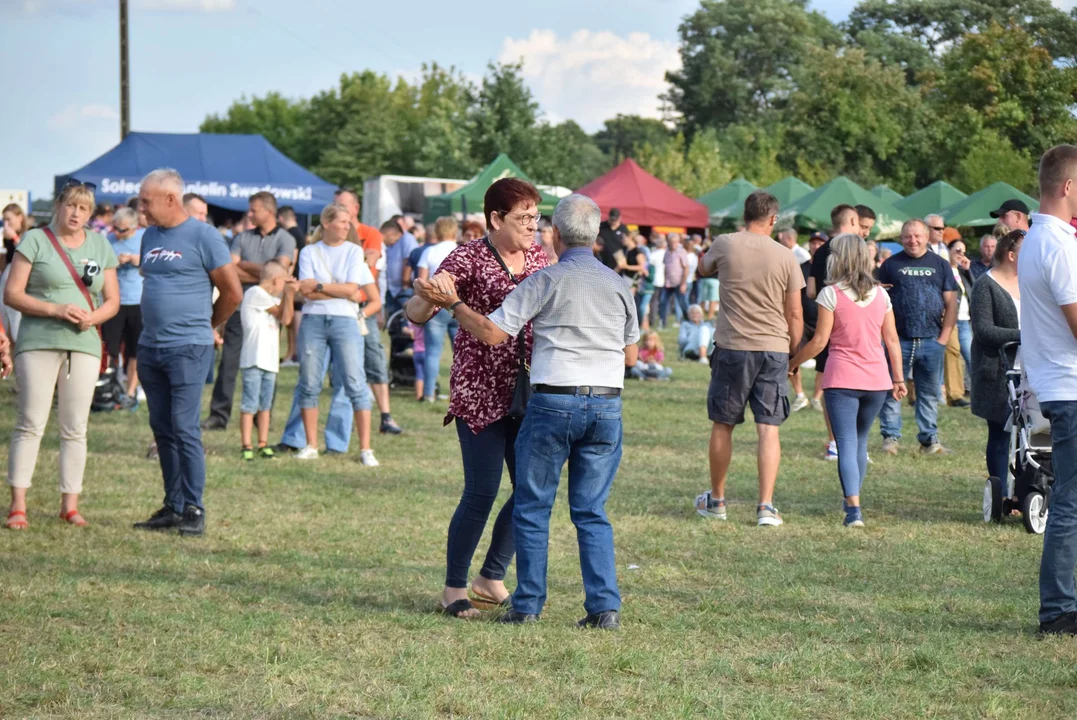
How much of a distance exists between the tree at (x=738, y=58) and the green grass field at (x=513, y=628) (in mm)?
82816

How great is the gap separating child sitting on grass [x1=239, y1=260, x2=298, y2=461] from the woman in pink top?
467 cm

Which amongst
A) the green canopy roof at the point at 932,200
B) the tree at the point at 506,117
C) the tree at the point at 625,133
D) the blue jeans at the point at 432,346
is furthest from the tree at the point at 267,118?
the blue jeans at the point at 432,346

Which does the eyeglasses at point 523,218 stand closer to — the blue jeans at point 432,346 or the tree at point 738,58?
the blue jeans at point 432,346

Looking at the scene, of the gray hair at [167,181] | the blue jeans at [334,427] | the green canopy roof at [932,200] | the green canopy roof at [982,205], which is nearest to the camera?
the gray hair at [167,181]

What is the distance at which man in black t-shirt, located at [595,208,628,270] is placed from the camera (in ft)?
64.6

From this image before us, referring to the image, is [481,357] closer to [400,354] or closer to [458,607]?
[458,607]

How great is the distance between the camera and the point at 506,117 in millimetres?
51281

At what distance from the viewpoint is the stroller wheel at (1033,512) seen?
8.27 meters

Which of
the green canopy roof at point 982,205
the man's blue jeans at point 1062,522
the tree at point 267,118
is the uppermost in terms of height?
the tree at point 267,118

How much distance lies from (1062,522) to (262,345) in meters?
7.34

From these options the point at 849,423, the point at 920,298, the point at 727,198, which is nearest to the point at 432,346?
the point at 920,298

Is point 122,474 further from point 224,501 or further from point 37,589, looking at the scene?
point 37,589

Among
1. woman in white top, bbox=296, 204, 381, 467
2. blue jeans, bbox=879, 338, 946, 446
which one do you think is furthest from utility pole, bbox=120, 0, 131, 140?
blue jeans, bbox=879, 338, 946, 446

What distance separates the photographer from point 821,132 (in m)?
57.9
